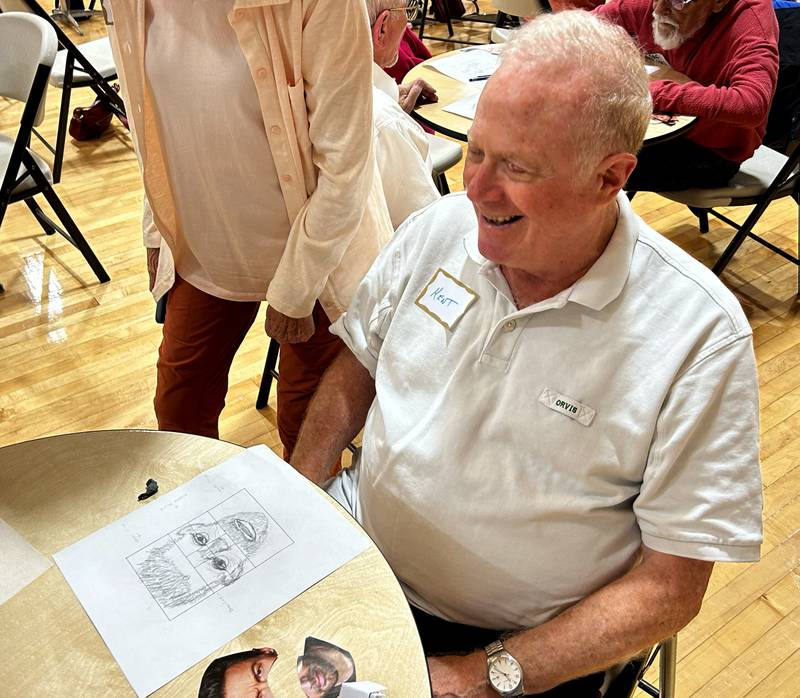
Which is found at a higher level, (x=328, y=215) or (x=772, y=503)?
(x=328, y=215)

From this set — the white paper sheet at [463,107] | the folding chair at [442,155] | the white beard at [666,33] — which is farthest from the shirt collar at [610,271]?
the white beard at [666,33]

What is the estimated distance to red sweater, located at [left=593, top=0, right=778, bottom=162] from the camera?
2609mm

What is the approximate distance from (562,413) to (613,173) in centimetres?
35

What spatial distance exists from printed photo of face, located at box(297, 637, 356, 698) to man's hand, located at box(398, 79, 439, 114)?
2093 millimetres

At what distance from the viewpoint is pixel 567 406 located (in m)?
1.11

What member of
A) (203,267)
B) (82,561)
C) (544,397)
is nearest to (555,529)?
(544,397)

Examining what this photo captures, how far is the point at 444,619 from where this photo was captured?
4.19 feet

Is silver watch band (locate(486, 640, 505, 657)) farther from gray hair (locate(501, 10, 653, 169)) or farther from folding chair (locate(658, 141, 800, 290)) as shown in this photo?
folding chair (locate(658, 141, 800, 290))

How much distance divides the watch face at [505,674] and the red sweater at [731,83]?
2.10 m

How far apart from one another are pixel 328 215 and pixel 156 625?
858 millimetres

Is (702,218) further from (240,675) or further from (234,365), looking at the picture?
(240,675)

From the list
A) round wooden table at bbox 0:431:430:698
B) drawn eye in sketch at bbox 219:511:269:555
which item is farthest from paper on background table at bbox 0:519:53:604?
drawn eye in sketch at bbox 219:511:269:555

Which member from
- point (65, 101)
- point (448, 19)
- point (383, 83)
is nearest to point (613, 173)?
point (383, 83)

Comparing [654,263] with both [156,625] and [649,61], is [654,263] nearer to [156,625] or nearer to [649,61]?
[156,625]
